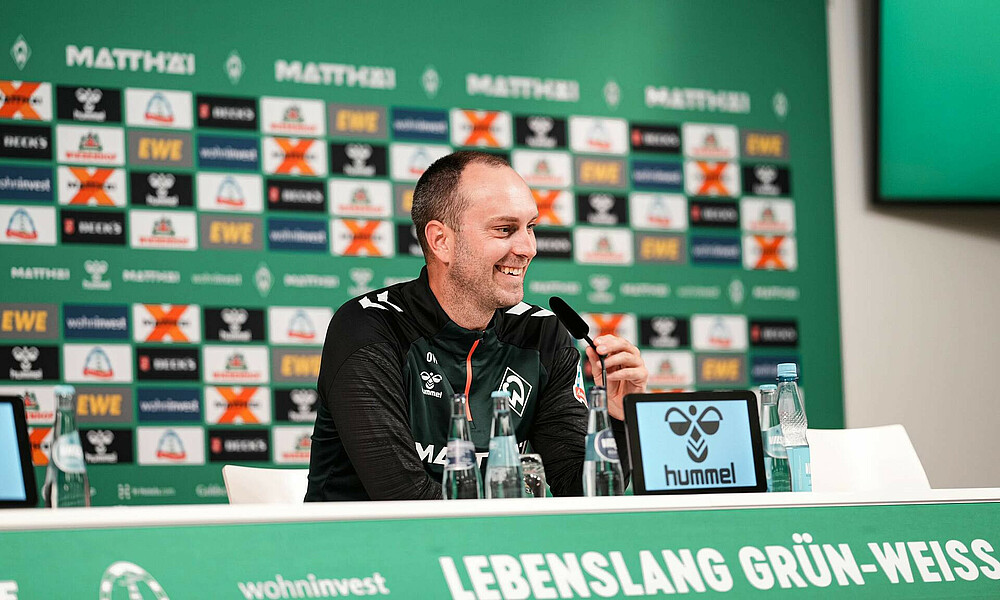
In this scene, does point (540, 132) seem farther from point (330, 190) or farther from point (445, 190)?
point (445, 190)

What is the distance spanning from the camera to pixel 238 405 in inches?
145

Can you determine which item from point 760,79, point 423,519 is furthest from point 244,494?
point 760,79

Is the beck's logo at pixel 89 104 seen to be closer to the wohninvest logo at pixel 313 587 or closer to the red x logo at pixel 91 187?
the red x logo at pixel 91 187

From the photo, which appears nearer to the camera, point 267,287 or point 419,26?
point 267,287

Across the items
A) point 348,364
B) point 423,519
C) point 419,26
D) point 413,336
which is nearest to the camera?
point 423,519

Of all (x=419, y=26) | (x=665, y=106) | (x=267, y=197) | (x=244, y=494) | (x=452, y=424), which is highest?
(x=419, y=26)

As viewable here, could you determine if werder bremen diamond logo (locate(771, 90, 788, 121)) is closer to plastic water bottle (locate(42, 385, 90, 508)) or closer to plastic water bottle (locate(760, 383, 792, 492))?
plastic water bottle (locate(760, 383, 792, 492))

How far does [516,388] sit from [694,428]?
2.01 feet

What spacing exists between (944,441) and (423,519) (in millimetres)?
3700

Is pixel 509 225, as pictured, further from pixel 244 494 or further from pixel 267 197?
pixel 267 197

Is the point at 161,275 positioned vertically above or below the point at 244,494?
above

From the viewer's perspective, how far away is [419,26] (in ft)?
13.3

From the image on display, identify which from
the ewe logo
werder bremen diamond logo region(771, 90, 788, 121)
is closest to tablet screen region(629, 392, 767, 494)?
the ewe logo

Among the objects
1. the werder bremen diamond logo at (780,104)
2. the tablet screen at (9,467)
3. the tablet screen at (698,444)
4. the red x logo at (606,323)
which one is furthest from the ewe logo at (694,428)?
the werder bremen diamond logo at (780,104)
